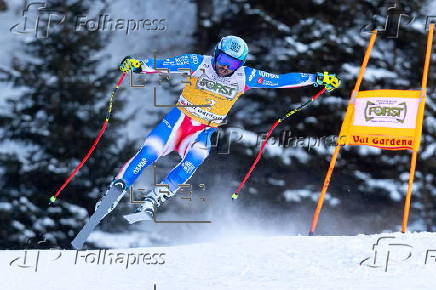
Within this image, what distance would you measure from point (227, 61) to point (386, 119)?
2.51 meters

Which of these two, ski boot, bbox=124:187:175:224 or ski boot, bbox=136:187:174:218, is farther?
ski boot, bbox=136:187:174:218

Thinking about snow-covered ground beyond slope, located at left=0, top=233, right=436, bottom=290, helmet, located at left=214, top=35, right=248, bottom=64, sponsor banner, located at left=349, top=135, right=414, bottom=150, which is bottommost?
snow-covered ground beyond slope, located at left=0, top=233, right=436, bottom=290

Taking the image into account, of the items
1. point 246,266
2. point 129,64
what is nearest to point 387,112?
point 246,266

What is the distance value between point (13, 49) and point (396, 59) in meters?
7.24

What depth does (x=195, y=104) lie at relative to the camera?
6039mm

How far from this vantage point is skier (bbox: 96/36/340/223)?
18.9 feet

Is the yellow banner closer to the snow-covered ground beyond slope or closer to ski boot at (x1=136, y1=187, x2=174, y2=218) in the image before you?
the snow-covered ground beyond slope

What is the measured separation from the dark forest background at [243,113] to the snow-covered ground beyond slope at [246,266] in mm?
4267

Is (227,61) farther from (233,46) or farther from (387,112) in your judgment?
(387,112)

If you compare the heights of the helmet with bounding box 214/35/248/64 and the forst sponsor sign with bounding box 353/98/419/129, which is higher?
the helmet with bounding box 214/35/248/64

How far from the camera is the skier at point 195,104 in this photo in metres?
5.77

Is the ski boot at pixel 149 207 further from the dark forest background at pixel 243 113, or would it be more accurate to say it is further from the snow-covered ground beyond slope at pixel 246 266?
the dark forest background at pixel 243 113

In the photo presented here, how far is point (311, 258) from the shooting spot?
6.55 metres

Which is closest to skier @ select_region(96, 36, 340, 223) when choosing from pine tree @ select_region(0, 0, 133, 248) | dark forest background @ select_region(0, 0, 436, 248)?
dark forest background @ select_region(0, 0, 436, 248)
